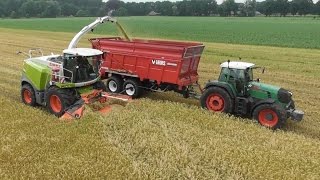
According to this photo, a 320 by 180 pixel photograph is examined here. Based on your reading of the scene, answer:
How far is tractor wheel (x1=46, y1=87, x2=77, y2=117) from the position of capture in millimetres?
10102

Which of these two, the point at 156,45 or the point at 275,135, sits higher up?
the point at 156,45

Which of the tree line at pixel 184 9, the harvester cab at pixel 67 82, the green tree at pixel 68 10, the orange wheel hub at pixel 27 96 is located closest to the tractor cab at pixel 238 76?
the harvester cab at pixel 67 82

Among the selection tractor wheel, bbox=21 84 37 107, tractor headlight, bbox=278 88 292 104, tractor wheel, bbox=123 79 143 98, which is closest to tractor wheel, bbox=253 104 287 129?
tractor headlight, bbox=278 88 292 104

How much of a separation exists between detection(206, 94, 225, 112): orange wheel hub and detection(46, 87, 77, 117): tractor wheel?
3696 mm

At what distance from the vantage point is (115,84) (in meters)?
A: 12.6

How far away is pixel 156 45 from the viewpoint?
→ 1162 cm

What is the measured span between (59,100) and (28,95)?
5.27 feet

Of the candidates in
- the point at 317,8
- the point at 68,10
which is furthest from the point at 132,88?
the point at 68,10

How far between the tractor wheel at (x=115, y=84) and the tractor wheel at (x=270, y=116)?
471 centimetres

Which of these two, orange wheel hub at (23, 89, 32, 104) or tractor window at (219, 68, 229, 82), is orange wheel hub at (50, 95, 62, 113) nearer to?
orange wheel hub at (23, 89, 32, 104)

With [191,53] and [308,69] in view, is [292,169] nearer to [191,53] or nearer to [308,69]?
[191,53]

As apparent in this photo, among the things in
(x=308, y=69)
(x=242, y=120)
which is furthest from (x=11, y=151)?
(x=308, y=69)

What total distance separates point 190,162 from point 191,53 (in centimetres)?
519

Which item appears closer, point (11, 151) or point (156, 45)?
point (11, 151)
